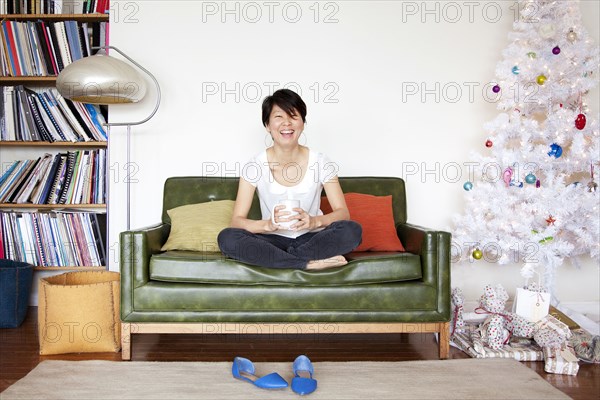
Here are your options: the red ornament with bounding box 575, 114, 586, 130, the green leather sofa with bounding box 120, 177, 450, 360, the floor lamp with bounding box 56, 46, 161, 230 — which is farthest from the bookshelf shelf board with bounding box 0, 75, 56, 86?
the red ornament with bounding box 575, 114, 586, 130

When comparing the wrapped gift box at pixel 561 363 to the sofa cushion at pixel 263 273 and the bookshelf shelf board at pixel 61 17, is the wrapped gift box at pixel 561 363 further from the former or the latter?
the bookshelf shelf board at pixel 61 17

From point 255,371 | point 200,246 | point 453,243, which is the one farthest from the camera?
point 453,243

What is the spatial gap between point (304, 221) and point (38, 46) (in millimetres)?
2214

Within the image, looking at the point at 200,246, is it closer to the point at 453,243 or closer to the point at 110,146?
the point at 110,146

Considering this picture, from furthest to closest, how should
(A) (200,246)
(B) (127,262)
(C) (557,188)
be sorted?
(C) (557,188) < (A) (200,246) < (B) (127,262)

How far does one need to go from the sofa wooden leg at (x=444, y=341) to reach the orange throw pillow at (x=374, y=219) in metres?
0.51

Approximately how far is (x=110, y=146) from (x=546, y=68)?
257cm

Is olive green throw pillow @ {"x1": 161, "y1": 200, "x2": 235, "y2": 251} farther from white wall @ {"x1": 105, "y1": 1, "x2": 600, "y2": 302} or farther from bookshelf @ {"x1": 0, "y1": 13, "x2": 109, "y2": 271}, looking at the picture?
bookshelf @ {"x1": 0, "y1": 13, "x2": 109, "y2": 271}

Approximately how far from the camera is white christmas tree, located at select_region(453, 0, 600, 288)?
10.4 ft

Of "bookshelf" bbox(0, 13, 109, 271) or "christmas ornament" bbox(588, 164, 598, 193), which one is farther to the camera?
"bookshelf" bbox(0, 13, 109, 271)

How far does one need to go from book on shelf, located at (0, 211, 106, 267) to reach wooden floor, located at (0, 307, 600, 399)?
54 centimetres

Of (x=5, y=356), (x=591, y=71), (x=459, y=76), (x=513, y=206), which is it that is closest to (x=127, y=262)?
(x=5, y=356)

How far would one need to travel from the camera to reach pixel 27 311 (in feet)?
11.8

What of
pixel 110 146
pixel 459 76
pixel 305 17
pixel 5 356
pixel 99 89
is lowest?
pixel 5 356
